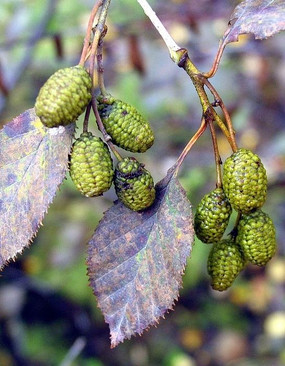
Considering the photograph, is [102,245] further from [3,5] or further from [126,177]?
[3,5]

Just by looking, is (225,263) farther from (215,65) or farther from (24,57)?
(24,57)

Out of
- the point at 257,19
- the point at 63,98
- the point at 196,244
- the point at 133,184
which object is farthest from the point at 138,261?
the point at 196,244

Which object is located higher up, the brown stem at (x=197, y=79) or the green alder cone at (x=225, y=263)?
the brown stem at (x=197, y=79)

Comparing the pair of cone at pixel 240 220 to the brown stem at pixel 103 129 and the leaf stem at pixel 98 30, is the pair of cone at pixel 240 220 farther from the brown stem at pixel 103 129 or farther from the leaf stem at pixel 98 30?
the leaf stem at pixel 98 30

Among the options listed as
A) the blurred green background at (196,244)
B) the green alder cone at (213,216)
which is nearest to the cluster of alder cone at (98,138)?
the green alder cone at (213,216)

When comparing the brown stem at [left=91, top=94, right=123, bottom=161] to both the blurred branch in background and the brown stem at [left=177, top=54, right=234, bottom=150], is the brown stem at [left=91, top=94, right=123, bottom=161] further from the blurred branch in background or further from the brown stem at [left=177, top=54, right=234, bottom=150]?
the blurred branch in background

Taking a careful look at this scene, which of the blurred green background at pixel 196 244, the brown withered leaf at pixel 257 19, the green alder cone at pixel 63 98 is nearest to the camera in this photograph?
the green alder cone at pixel 63 98

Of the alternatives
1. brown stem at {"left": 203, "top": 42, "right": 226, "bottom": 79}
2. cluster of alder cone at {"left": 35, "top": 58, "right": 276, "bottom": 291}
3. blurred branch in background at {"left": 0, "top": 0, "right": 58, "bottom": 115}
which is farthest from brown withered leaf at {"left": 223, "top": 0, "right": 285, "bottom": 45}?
blurred branch in background at {"left": 0, "top": 0, "right": 58, "bottom": 115}
